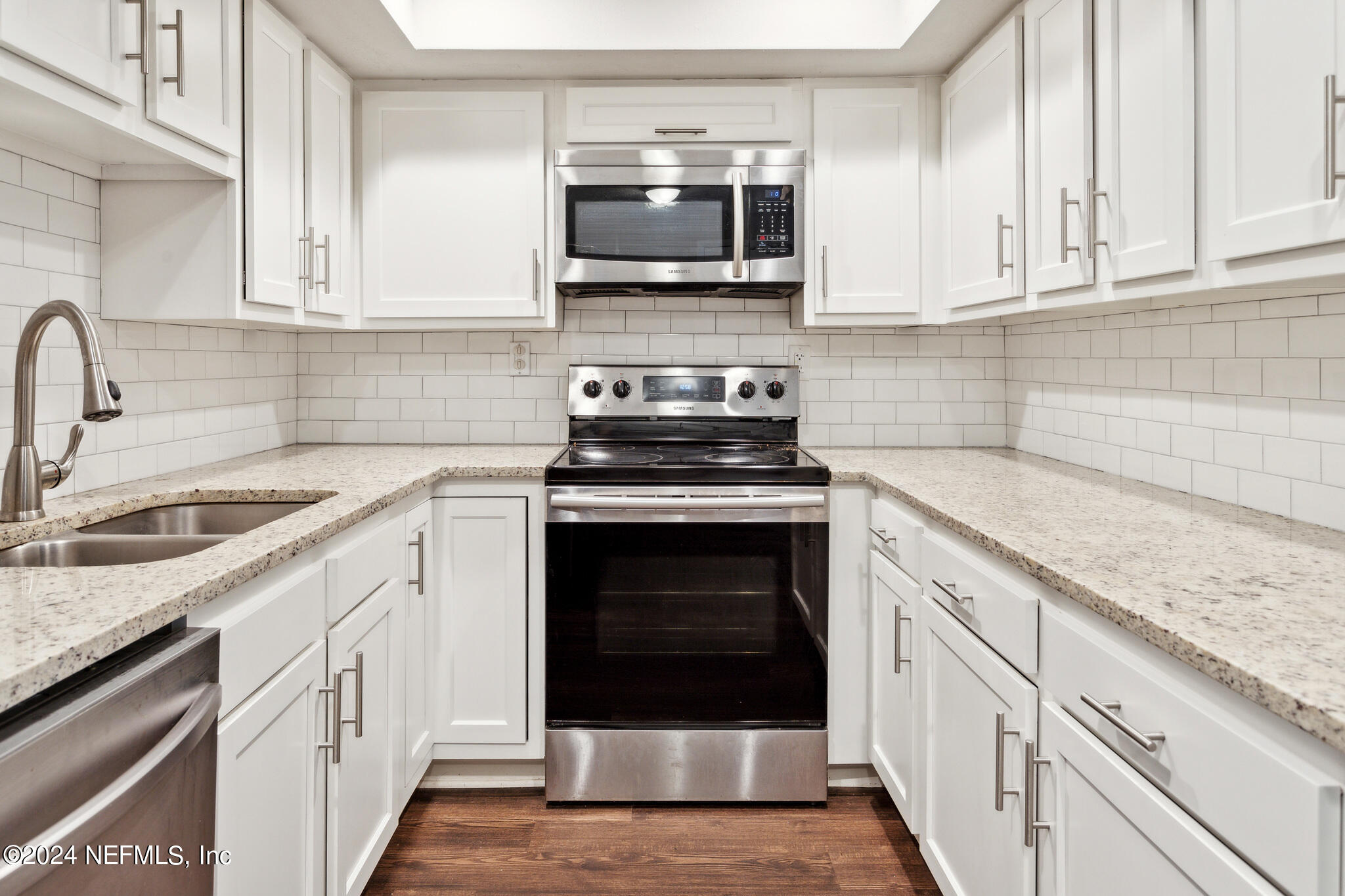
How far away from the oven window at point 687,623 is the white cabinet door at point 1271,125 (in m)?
1.22

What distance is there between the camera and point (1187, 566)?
3.68 feet

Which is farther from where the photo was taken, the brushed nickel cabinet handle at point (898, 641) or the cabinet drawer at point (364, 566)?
the brushed nickel cabinet handle at point (898, 641)

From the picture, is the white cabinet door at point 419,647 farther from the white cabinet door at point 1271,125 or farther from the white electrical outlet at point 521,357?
the white cabinet door at point 1271,125

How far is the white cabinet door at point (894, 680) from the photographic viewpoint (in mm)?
1814

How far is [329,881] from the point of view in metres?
1.47

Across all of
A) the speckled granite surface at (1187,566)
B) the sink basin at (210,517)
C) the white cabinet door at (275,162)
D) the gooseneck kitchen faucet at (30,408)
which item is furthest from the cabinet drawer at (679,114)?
the gooseneck kitchen faucet at (30,408)

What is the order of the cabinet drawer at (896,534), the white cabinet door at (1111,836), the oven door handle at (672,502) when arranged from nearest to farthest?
the white cabinet door at (1111,836)
the cabinet drawer at (896,534)
the oven door handle at (672,502)

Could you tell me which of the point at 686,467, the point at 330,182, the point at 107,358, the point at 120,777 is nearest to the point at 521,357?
the point at 330,182

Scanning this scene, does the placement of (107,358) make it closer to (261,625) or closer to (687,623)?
(261,625)

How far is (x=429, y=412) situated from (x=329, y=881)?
1.61 metres

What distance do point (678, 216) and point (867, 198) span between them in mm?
600

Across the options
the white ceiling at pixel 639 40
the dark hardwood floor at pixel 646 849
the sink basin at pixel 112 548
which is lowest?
the dark hardwood floor at pixel 646 849

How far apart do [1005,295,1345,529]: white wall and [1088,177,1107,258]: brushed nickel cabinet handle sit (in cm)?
34

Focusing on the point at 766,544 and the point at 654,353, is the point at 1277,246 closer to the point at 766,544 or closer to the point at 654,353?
the point at 766,544
